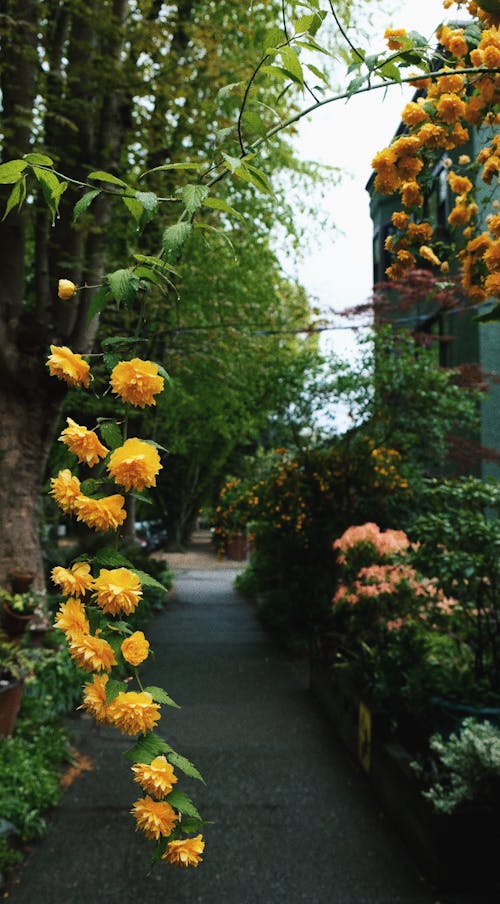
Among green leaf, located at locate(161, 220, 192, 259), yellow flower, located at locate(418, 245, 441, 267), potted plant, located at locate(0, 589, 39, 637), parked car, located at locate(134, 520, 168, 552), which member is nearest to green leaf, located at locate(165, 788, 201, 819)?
green leaf, located at locate(161, 220, 192, 259)

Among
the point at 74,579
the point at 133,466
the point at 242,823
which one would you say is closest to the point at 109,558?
the point at 74,579

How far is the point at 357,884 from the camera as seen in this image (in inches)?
155

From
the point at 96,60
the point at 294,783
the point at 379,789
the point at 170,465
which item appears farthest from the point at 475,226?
the point at 170,465

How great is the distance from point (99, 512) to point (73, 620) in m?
0.19

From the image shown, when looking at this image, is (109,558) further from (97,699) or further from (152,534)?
(152,534)

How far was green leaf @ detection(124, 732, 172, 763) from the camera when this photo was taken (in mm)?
1263

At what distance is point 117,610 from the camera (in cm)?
126

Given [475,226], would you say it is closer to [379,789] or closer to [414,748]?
[414,748]

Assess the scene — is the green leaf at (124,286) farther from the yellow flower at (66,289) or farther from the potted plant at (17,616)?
the potted plant at (17,616)

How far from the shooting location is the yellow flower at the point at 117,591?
4.09ft

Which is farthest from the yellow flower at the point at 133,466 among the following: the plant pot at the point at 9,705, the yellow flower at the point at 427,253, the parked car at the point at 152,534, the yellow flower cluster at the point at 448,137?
the parked car at the point at 152,534

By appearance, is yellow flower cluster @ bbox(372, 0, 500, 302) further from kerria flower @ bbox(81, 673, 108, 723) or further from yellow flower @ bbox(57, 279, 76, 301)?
kerria flower @ bbox(81, 673, 108, 723)

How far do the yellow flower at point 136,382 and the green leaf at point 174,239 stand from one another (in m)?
0.24

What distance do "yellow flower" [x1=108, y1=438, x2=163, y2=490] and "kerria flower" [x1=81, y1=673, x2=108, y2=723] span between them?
34cm
